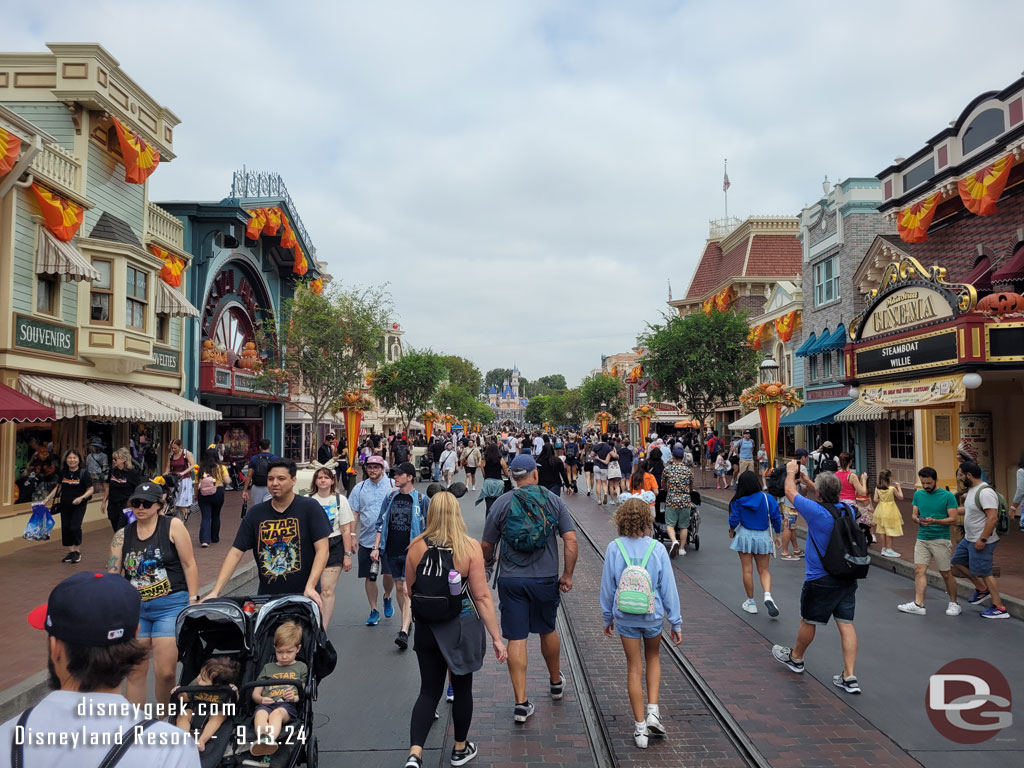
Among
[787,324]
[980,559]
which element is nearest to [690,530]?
[980,559]

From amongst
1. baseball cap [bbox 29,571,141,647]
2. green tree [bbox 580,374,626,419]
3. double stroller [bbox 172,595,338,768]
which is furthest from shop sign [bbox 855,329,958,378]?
green tree [bbox 580,374,626,419]

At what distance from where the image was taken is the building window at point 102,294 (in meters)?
14.7

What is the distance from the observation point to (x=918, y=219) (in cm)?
1587

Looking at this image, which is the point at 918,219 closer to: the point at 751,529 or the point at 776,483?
the point at 776,483

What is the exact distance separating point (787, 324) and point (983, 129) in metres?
13.8

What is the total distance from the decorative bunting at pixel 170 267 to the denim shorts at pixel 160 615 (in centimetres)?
1654

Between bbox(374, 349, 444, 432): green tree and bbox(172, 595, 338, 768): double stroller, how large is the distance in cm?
3549

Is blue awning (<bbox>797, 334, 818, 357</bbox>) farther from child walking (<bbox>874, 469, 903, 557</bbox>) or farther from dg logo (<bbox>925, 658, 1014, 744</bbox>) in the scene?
dg logo (<bbox>925, 658, 1014, 744</bbox>)

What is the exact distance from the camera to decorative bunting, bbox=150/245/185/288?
1880 cm

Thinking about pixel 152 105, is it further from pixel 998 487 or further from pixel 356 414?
pixel 998 487

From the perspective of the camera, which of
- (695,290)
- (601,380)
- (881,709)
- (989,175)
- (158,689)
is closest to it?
(158,689)

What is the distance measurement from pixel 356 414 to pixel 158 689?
58.1ft

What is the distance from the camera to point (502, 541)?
493 cm

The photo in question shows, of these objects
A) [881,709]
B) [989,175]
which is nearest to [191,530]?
[881,709]
